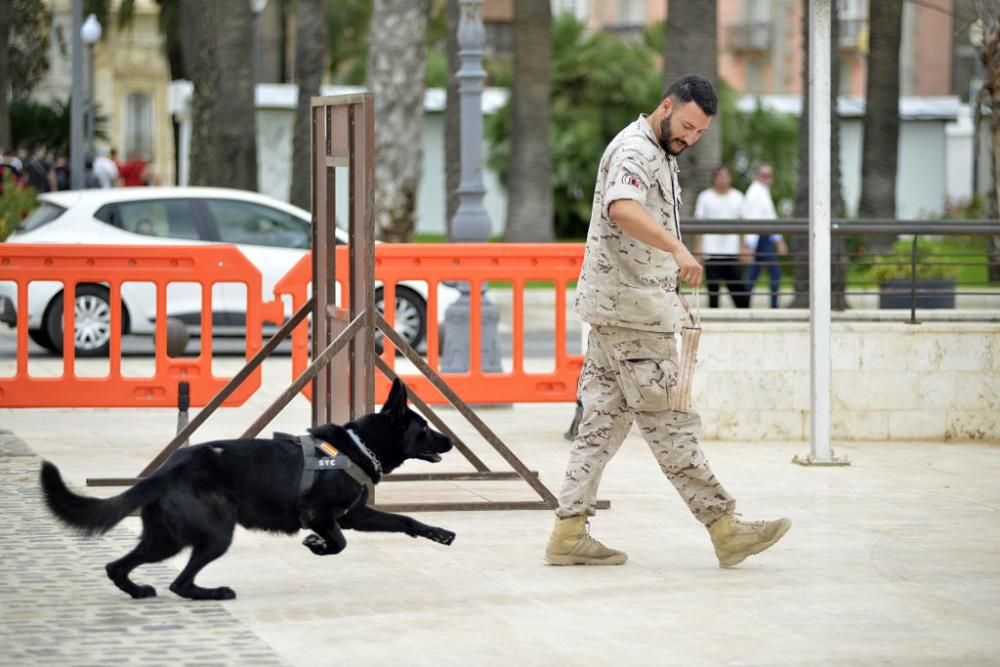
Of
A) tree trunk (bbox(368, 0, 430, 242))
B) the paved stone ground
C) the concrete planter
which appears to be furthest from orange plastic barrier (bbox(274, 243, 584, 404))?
tree trunk (bbox(368, 0, 430, 242))

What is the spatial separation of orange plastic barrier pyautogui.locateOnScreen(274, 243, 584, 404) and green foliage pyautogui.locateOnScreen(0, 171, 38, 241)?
1102 centimetres

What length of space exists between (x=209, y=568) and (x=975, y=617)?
2.92 meters

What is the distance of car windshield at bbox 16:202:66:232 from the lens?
1761 centimetres

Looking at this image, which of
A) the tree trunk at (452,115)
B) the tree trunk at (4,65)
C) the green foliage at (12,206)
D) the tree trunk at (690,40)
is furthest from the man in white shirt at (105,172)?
the tree trunk at (690,40)

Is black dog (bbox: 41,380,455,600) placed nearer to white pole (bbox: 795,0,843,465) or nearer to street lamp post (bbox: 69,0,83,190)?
white pole (bbox: 795,0,843,465)

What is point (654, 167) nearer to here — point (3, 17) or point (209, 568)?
point (209, 568)

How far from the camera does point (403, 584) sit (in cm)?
719

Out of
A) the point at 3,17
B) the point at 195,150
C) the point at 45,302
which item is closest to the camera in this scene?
the point at 45,302

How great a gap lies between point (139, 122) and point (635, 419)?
65861 mm

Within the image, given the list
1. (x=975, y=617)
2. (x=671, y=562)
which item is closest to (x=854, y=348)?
(x=671, y=562)

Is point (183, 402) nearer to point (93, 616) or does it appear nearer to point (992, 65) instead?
point (93, 616)

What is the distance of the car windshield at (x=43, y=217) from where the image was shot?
1761cm

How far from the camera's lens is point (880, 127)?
1110 inches

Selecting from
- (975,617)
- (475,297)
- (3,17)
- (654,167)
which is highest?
(3,17)
